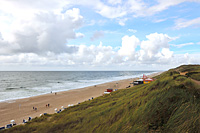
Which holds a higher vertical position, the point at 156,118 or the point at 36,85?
the point at 156,118

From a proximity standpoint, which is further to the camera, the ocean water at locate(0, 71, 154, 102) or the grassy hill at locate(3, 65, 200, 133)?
the ocean water at locate(0, 71, 154, 102)

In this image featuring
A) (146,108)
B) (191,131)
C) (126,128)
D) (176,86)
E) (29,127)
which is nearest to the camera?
(191,131)

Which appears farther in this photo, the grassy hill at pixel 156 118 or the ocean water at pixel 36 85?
the ocean water at pixel 36 85

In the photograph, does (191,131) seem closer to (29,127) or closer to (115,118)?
(115,118)

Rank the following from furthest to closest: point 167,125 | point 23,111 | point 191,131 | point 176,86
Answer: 1. point 23,111
2. point 176,86
3. point 167,125
4. point 191,131

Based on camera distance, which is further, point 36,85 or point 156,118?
point 36,85

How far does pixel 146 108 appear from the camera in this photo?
609 centimetres

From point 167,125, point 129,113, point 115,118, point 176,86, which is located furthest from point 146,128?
point 176,86

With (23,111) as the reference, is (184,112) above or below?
above

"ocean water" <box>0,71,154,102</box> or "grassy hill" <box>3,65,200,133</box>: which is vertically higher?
"grassy hill" <box>3,65,200,133</box>

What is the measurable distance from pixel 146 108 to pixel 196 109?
199cm

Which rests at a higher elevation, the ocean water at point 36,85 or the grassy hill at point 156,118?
the grassy hill at point 156,118

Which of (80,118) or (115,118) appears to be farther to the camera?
(80,118)

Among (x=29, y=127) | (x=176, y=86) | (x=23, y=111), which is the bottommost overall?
(x=23, y=111)
